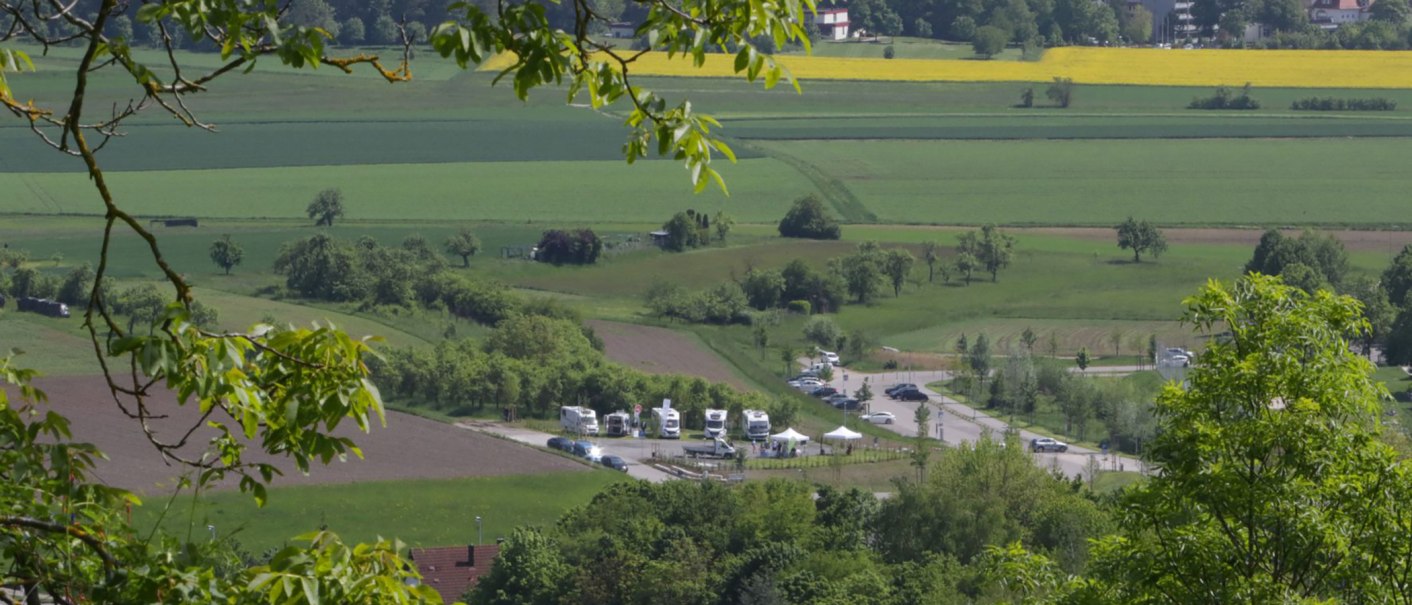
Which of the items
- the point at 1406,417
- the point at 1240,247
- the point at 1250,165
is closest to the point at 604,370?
the point at 1406,417

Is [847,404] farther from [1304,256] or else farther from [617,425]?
[1304,256]

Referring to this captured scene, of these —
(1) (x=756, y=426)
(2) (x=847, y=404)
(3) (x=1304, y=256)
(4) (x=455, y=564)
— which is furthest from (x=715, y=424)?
(3) (x=1304, y=256)

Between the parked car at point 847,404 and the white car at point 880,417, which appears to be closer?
the white car at point 880,417

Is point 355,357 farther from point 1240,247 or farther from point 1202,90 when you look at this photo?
point 1202,90

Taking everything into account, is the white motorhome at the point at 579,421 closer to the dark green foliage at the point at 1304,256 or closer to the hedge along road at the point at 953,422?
the hedge along road at the point at 953,422

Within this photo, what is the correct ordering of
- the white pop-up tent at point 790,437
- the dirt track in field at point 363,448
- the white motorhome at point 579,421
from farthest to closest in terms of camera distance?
the white motorhome at point 579,421
the white pop-up tent at point 790,437
the dirt track in field at point 363,448

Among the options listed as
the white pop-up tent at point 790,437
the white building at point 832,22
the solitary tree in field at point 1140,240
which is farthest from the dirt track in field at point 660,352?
the white building at point 832,22
